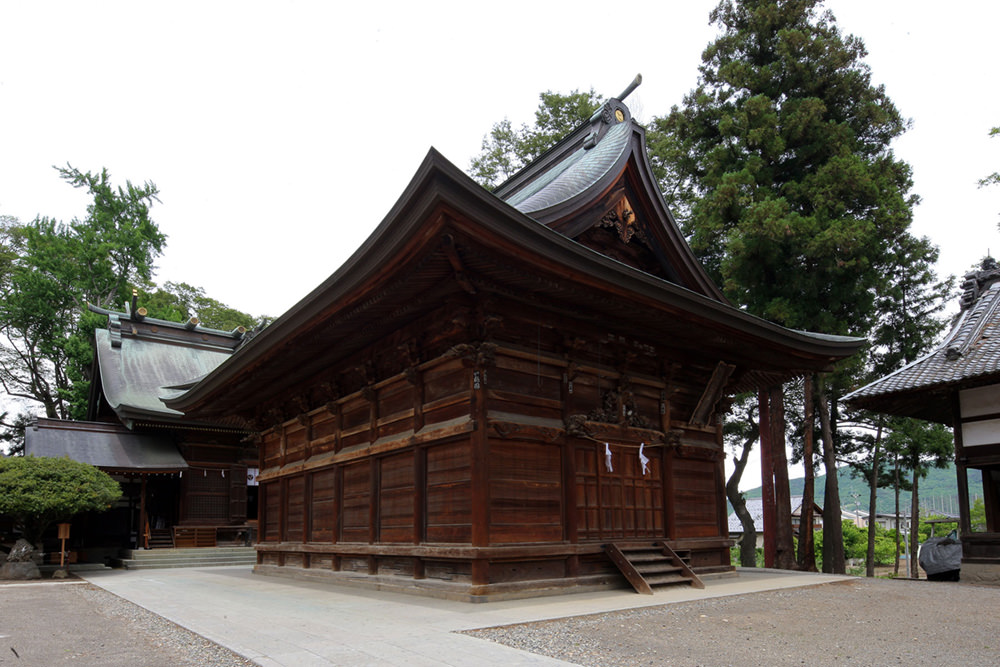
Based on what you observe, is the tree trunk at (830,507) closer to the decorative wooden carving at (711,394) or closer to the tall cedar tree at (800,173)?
the tall cedar tree at (800,173)

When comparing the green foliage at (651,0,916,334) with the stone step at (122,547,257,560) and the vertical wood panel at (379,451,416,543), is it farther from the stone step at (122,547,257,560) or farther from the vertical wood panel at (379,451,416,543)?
the stone step at (122,547,257,560)

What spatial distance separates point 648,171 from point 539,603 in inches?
299

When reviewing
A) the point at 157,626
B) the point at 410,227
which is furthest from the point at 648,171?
the point at 157,626

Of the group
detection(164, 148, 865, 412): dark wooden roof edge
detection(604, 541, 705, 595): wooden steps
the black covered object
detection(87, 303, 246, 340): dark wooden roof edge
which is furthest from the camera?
detection(87, 303, 246, 340): dark wooden roof edge

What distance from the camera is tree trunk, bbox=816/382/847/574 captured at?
63.5ft

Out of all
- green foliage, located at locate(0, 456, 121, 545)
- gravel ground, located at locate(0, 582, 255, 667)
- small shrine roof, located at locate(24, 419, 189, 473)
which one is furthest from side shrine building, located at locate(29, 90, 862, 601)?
small shrine roof, located at locate(24, 419, 189, 473)

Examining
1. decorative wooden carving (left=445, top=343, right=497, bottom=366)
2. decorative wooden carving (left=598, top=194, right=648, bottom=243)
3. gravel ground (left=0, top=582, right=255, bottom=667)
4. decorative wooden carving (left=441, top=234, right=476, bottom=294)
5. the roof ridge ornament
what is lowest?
gravel ground (left=0, top=582, right=255, bottom=667)

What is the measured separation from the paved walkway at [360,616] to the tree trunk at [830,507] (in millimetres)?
8222

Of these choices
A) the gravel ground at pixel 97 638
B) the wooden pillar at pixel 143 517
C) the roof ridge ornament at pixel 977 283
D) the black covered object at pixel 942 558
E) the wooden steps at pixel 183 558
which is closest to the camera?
the gravel ground at pixel 97 638

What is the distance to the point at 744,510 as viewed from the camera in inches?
1036

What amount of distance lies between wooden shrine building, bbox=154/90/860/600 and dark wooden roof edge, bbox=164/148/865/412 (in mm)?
27

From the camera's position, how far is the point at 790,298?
717 inches

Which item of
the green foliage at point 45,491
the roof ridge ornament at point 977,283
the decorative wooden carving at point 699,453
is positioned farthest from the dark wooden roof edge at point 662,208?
the green foliage at point 45,491

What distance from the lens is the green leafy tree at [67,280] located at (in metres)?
32.6
